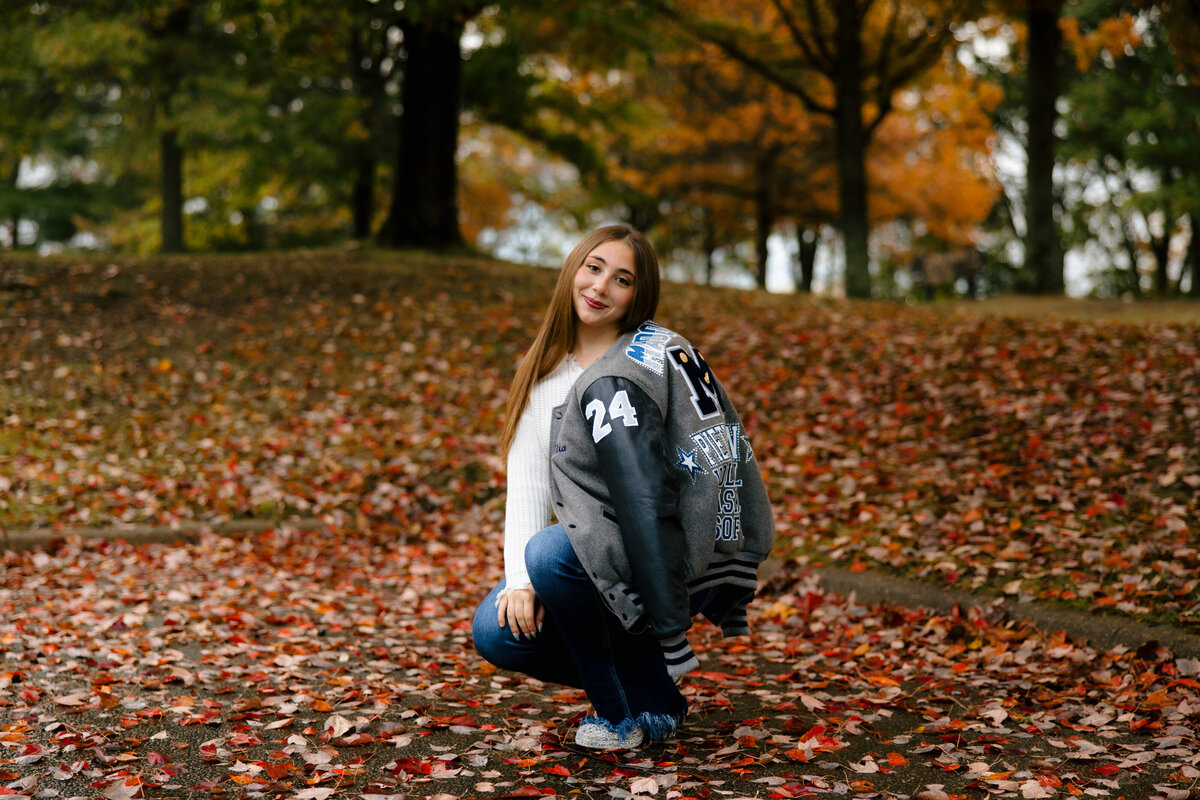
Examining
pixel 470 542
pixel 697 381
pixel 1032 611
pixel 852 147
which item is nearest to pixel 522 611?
pixel 697 381

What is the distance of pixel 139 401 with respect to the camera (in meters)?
9.62

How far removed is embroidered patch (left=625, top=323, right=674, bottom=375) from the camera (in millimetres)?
3170

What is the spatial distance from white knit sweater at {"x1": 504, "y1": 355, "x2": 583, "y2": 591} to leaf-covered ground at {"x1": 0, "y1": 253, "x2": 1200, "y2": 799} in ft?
2.60

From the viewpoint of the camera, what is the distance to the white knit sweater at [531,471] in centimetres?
333

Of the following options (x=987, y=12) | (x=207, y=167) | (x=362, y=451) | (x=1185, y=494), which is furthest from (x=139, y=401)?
(x=987, y=12)

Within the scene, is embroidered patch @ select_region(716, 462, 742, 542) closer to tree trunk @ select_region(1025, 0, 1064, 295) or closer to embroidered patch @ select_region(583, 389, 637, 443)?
embroidered patch @ select_region(583, 389, 637, 443)

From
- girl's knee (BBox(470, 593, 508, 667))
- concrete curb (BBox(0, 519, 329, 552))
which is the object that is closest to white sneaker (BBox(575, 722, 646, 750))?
girl's knee (BBox(470, 593, 508, 667))

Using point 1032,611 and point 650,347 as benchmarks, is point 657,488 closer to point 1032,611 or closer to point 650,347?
point 650,347

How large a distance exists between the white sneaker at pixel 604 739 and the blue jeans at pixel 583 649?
3 cm

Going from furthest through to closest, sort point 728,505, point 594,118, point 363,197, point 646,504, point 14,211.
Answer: point 14,211 → point 363,197 → point 594,118 → point 728,505 → point 646,504

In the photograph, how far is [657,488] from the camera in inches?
117

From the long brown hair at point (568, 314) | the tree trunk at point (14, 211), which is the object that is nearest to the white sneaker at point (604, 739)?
the long brown hair at point (568, 314)

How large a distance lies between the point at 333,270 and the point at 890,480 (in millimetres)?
8585

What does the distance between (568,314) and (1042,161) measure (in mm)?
13238
